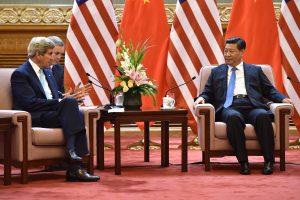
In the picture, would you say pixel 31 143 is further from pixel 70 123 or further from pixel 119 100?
pixel 119 100

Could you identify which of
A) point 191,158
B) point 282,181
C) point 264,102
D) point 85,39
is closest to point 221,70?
point 264,102

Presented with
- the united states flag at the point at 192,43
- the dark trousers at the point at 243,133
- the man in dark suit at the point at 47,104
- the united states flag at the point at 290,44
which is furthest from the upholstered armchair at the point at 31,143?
the united states flag at the point at 290,44

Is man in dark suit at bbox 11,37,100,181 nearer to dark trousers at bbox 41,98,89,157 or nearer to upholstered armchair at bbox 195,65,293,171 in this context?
dark trousers at bbox 41,98,89,157

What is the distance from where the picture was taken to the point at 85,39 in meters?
7.53

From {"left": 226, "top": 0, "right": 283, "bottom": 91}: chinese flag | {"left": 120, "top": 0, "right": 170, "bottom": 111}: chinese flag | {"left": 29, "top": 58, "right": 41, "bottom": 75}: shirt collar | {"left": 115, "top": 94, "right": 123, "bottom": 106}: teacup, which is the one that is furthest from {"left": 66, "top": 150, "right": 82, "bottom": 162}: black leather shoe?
{"left": 226, "top": 0, "right": 283, "bottom": 91}: chinese flag

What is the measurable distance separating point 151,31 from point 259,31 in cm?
121

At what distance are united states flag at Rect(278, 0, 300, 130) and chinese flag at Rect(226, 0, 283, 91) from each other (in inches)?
2.6

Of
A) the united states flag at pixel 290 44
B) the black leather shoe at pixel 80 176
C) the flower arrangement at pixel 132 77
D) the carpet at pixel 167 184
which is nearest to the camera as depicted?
the carpet at pixel 167 184

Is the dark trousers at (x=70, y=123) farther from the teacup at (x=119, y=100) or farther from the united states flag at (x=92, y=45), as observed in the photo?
the united states flag at (x=92, y=45)

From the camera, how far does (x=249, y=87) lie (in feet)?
19.5

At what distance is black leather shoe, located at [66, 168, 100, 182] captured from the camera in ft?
16.3

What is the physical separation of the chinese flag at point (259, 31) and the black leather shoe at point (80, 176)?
10.1 feet

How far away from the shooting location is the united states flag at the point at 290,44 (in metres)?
7.39

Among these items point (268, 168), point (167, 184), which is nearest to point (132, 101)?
point (167, 184)
